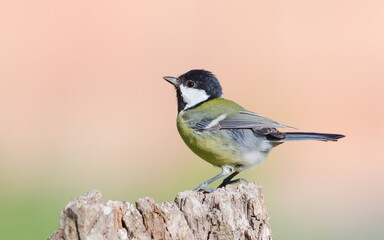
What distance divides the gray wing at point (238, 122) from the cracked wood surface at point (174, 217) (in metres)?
1.06

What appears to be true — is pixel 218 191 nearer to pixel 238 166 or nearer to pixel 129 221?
pixel 129 221

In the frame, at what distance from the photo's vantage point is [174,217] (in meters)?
3.13

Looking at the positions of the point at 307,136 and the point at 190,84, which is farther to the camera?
the point at 190,84

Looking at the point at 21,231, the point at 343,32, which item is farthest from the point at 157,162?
the point at 343,32

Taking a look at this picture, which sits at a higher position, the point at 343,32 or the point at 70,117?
the point at 343,32

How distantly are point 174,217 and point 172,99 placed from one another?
24.7ft

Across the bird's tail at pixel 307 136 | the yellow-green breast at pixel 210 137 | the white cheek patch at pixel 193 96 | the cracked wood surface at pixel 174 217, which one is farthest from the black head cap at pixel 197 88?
the cracked wood surface at pixel 174 217

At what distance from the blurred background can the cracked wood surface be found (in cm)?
311

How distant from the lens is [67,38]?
12.3m

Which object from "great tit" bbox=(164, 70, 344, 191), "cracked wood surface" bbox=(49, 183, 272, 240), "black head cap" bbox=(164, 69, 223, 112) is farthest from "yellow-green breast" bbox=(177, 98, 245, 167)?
"cracked wood surface" bbox=(49, 183, 272, 240)

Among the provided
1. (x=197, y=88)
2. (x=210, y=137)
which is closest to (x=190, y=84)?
(x=197, y=88)

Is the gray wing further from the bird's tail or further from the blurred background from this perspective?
the blurred background

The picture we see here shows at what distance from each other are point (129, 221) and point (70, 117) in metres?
7.19

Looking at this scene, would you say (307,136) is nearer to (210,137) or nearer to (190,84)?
(210,137)
